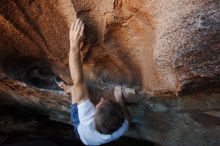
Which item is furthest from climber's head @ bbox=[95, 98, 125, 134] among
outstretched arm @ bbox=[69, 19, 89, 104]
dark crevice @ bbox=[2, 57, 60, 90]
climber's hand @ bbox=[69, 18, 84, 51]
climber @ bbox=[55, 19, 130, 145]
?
dark crevice @ bbox=[2, 57, 60, 90]

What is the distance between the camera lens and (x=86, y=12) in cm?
159

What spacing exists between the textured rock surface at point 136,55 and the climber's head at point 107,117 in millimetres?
205

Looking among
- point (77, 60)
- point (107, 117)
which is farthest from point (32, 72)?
point (107, 117)

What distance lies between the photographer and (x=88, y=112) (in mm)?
1661

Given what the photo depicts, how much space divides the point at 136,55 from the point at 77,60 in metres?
0.27

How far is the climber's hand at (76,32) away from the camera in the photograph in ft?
5.25

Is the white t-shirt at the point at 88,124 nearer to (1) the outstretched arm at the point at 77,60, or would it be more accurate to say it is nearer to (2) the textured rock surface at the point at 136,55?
(1) the outstretched arm at the point at 77,60

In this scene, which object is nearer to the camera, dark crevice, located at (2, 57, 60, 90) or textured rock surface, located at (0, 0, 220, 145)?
textured rock surface, located at (0, 0, 220, 145)

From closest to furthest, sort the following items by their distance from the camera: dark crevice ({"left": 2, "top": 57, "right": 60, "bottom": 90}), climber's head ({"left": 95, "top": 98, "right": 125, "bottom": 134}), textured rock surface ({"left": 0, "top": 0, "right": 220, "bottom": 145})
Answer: textured rock surface ({"left": 0, "top": 0, "right": 220, "bottom": 145}) → climber's head ({"left": 95, "top": 98, "right": 125, "bottom": 134}) → dark crevice ({"left": 2, "top": 57, "right": 60, "bottom": 90})

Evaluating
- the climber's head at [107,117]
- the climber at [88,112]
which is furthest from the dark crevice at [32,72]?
the climber's head at [107,117]

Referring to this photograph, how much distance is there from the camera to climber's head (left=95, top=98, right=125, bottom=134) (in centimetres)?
159

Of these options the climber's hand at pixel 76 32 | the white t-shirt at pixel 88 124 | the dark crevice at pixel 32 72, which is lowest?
the white t-shirt at pixel 88 124

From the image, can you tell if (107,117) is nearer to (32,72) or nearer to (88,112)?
(88,112)

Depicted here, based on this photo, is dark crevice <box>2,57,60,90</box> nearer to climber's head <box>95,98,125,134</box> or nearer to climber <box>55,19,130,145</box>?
climber <box>55,19,130,145</box>
